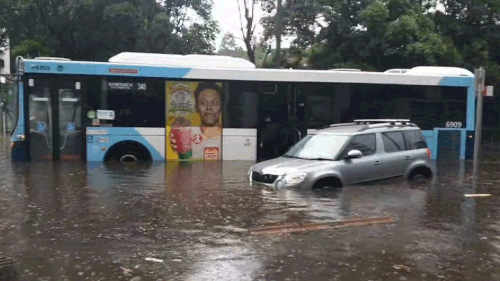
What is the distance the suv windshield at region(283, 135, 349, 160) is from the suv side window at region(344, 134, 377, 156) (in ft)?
0.60

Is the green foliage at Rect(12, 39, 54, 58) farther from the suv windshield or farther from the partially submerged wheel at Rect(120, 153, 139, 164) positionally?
the suv windshield

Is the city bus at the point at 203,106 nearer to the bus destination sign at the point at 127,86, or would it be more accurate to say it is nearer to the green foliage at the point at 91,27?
the bus destination sign at the point at 127,86

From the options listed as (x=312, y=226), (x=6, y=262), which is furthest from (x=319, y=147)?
(x=6, y=262)

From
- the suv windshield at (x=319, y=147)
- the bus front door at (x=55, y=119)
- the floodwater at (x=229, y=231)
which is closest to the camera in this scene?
the floodwater at (x=229, y=231)

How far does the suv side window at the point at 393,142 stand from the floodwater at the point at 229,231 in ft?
2.42

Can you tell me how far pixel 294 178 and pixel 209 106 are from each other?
6.05 metres

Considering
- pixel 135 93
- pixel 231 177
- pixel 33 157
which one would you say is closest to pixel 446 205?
pixel 231 177

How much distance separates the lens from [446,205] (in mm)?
9977

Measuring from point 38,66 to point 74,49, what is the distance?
466 inches

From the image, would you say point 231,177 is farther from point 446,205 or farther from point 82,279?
point 82,279

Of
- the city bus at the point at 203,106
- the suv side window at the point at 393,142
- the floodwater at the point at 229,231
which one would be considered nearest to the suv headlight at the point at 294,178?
the floodwater at the point at 229,231

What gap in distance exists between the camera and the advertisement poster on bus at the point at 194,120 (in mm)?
15594

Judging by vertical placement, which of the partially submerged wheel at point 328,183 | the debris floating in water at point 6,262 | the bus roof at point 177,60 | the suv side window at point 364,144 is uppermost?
the bus roof at point 177,60

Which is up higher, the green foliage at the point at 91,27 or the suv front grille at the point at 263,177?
the green foliage at the point at 91,27
